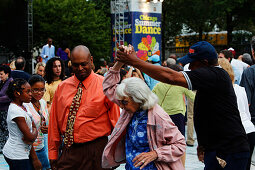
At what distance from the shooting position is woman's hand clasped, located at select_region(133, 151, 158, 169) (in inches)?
128

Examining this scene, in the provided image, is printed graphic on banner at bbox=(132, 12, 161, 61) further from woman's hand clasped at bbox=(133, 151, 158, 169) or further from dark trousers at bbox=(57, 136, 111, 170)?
woman's hand clasped at bbox=(133, 151, 158, 169)

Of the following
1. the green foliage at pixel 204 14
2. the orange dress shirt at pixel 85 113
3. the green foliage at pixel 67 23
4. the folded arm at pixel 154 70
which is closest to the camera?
the folded arm at pixel 154 70

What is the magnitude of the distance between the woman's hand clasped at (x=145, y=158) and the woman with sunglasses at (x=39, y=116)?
2.17 m

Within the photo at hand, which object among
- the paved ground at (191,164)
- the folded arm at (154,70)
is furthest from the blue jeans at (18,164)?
the paved ground at (191,164)

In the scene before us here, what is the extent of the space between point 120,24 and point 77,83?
17891 millimetres

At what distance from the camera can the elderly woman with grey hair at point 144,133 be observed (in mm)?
3305

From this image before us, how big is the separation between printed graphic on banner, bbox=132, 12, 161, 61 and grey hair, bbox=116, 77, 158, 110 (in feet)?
56.7

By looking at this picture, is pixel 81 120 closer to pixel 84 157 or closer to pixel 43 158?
pixel 84 157

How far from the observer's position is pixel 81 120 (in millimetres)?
3900

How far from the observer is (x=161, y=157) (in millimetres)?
3281

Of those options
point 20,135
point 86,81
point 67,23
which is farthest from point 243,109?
point 67,23

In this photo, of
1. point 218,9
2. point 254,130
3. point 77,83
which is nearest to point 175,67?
point 254,130

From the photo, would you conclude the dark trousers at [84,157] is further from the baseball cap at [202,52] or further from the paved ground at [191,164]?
the paved ground at [191,164]

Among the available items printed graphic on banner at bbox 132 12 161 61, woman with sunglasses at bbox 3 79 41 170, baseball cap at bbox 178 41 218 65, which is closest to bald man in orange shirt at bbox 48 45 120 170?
woman with sunglasses at bbox 3 79 41 170
